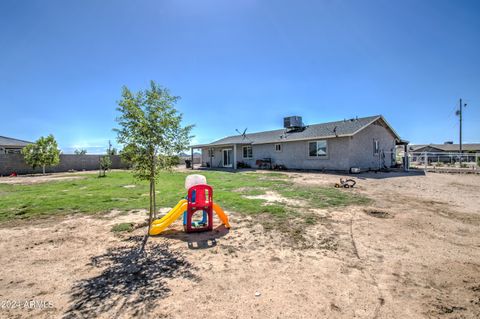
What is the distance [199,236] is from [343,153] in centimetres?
1480

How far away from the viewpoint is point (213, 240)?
14.0 feet

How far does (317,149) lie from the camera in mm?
18219

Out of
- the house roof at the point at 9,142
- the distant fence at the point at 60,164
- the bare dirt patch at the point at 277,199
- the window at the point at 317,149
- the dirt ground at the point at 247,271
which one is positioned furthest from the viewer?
the house roof at the point at 9,142

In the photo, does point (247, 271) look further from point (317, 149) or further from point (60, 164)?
point (60, 164)

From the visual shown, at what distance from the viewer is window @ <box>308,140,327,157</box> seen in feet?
58.2

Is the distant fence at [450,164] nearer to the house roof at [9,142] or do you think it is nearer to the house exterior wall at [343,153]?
the house exterior wall at [343,153]

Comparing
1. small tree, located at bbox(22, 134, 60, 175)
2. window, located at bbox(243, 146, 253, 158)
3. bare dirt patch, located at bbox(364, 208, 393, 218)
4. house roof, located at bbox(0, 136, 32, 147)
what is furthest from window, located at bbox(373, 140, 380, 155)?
house roof, located at bbox(0, 136, 32, 147)

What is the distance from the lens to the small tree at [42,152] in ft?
63.9

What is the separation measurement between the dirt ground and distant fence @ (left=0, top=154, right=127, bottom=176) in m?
13.9

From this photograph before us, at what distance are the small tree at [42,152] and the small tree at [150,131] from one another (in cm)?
2146

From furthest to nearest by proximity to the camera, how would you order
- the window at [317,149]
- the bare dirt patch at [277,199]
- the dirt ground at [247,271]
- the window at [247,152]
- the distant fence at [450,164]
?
the window at [247,152], the distant fence at [450,164], the window at [317,149], the bare dirt patch at [277,199], the dirt ground at [247,271]

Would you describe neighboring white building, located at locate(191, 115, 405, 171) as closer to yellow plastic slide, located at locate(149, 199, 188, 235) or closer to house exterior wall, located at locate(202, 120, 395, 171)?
house exterior wall, located at locate(202, 120, 395, 171)

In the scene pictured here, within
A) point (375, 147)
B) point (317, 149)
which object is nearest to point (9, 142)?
point (317, 149)

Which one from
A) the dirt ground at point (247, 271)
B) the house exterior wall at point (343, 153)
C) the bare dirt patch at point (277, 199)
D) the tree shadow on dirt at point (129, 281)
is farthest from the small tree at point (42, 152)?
the tree shadow on dirt at point (129, 281)
